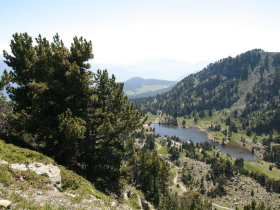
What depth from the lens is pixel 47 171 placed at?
16.0 m

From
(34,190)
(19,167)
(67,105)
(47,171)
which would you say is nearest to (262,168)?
(67,105)

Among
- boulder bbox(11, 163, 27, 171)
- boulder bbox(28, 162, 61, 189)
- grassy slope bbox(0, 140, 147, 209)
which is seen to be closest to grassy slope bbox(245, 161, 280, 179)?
grassy slope bbox(0, 140, 147, 209)

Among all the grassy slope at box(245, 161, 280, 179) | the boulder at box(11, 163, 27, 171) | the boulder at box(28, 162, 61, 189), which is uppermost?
the boulder at box(11, 163, 27, 171)

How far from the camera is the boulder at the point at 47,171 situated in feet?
49.9

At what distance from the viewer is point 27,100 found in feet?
84.9

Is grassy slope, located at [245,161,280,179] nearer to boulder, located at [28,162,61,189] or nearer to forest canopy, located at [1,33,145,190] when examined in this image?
forest canopy, located at [1,33,145,190]

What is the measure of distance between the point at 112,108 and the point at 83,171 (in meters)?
10.4

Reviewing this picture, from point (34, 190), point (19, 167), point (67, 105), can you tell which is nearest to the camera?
point (34, 190)

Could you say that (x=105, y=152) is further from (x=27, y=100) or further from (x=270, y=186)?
(x=270, y=186)

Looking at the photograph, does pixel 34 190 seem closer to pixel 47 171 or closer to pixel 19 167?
pixel 19 167

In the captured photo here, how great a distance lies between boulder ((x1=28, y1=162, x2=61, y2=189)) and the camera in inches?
599

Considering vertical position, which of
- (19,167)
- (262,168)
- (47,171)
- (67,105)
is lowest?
(262,168)

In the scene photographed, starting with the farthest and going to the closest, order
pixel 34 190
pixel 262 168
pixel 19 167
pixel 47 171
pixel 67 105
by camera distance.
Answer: pixel 262 168 → pixel 67 105 → pixel 47 171 → pixel 19 167 → pixel 34 190

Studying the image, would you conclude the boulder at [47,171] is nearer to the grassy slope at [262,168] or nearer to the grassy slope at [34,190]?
the grassy slope at [34,190]
